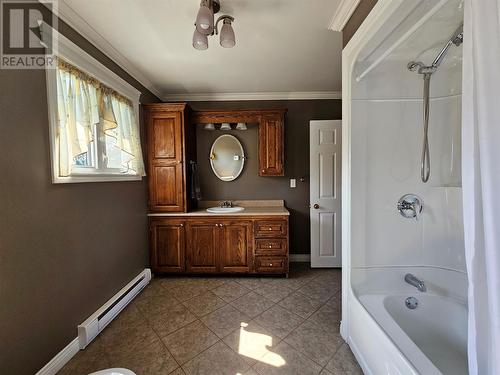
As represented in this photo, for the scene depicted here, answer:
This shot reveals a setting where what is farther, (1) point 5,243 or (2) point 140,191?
(2) point 140,191

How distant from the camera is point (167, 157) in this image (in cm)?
280

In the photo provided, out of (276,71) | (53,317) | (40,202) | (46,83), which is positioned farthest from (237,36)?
(53,317)

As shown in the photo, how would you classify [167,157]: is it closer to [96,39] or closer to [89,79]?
[89,79]

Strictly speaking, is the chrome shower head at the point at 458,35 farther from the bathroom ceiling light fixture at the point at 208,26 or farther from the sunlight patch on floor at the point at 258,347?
the sunlight patch on floor at the point at 258,347

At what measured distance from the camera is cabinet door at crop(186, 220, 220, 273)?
2.76m

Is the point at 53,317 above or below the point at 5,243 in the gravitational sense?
below

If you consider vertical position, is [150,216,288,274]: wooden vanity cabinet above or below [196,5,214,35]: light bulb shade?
below

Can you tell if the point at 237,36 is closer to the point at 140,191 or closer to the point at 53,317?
the point at 140,191

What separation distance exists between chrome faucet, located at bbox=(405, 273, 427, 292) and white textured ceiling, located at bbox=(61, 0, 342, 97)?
2050 mm

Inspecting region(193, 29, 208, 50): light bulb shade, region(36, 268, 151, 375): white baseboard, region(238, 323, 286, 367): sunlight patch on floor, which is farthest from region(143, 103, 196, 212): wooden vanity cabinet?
region(238, 323, 286, 367): sunlight patch on floor

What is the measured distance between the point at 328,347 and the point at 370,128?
1687mm

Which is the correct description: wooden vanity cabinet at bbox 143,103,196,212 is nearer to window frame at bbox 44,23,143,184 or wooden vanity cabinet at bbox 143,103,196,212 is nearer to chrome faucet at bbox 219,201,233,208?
window frame at bbox 44,23,143,184

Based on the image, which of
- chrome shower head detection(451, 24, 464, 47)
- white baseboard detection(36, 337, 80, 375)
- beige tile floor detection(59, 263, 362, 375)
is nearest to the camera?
chrome shower head detection(451, 24, 464, 47)

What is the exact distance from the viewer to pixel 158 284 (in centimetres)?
266
